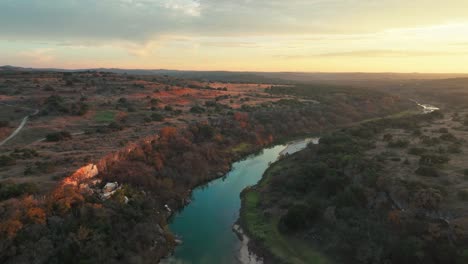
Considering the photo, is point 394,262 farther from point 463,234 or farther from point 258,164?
point 258,164

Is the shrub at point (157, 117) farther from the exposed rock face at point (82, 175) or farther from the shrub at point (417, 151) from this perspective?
the shrub at point (417, 151)

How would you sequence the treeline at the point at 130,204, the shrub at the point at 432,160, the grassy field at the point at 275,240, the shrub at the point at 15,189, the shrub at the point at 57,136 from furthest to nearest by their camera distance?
the shrub at the point at 57,136 → the shrub at the point at 432,160 → the grassy field at the point at 275,240 → the shrub at the point at 15,189 → the treeline at the point at 130,204

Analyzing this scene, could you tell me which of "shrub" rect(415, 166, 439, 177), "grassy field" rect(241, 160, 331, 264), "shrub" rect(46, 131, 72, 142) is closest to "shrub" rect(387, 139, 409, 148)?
"shrub" rect(415, 166, 439, 177)

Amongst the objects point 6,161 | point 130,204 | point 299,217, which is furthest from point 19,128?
point 299,217

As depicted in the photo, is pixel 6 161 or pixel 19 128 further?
pixel 19 128

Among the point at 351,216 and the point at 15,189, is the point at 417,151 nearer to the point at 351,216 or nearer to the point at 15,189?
the point at 351,216

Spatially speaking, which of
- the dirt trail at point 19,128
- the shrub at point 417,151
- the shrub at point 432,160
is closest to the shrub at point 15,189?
the dirt trail at point 19,128
